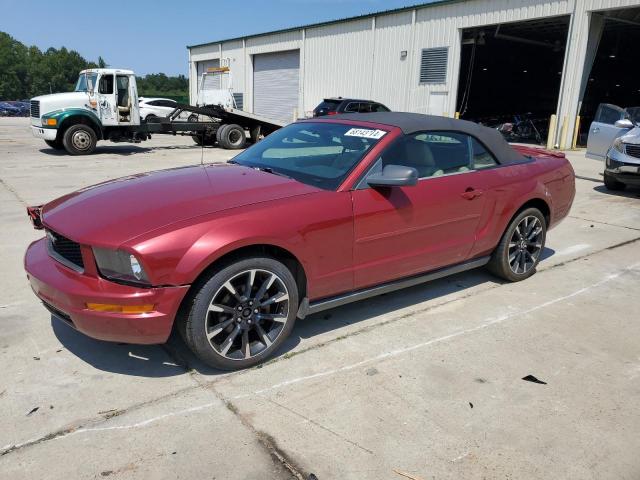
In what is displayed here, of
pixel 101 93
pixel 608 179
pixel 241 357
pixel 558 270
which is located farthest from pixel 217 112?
pixel 241 357

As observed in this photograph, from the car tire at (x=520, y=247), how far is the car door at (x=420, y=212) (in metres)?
0.51

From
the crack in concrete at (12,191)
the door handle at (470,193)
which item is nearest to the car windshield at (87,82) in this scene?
the crack in concrete at (12,191)

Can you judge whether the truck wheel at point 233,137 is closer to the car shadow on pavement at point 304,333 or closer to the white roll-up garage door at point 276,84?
the white roll-up garage door at point 276,84

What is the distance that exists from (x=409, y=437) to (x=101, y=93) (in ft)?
49.8

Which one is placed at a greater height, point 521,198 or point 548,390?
point 521,198

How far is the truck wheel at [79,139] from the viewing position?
1440 centimetres

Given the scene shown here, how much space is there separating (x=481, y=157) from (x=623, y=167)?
20.2 ft

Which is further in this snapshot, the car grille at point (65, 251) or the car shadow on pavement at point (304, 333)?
the car shadow on pavement at point (304, 333)

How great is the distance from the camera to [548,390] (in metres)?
3.08

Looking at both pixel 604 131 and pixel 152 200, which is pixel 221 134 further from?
pixel 152 200

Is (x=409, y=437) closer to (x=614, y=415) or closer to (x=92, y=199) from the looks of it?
(x=614, y=415)

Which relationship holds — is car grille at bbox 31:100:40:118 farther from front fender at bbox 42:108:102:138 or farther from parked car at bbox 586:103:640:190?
parked car at bbox 586:103:640:190

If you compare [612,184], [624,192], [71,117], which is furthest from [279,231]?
[71,117]

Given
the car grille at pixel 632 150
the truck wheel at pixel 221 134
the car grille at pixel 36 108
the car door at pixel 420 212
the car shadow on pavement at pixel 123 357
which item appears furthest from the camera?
the truck wheel at pixel 221 134
